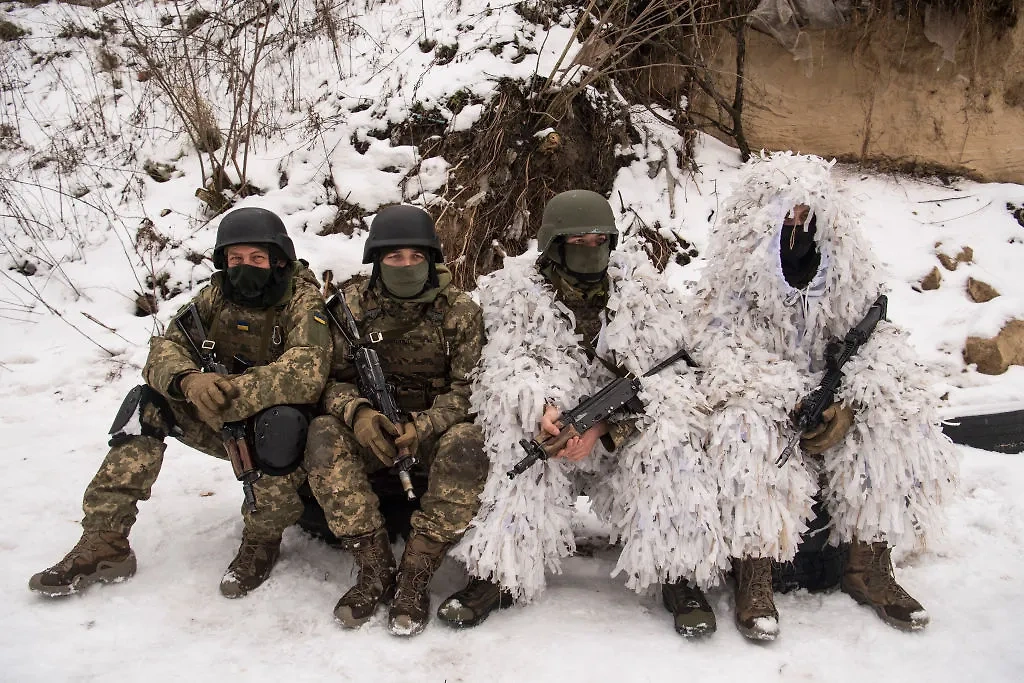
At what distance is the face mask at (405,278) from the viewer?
2658 millimetres

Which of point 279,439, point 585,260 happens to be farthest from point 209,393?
point 585,260

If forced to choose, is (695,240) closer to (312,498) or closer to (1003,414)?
(1003,414)

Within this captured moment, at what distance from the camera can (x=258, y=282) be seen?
8.99 ft

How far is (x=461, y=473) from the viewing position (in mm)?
2439

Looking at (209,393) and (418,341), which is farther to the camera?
(418,341)

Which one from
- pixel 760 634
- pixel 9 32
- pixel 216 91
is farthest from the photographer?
pixel 9 32

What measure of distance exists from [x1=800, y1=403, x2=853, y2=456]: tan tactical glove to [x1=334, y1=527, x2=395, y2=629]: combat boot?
158cm

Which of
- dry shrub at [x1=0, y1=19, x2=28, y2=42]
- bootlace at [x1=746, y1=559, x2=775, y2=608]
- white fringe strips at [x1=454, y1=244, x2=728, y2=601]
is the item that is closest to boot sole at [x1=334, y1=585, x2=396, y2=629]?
white fringe strips at [x1=454, y1=244, x2=728, y2=601]

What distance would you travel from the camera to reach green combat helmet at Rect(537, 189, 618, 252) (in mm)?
2578

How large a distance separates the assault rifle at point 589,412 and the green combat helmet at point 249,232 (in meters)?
1.29

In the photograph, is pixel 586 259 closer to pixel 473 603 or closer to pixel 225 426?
pixel 473 603

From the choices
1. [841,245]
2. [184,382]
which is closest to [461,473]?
[184,382]

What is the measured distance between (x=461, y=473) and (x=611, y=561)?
0.89 metres

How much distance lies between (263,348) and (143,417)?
0.50 m
